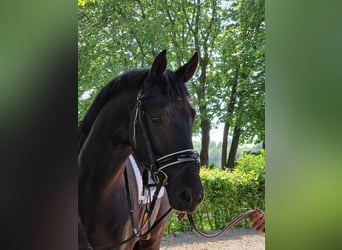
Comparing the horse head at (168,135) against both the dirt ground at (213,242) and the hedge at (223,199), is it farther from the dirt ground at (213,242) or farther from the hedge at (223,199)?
the hedge at (223,199)

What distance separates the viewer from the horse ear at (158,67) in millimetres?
1705

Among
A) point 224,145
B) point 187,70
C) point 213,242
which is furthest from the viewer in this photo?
point 224,145

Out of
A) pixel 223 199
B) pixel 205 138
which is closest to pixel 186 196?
pixel 223 199

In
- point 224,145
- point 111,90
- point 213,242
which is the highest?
point 111,90

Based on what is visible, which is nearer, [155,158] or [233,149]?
[155,158]

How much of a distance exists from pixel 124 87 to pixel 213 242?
14.8 ft

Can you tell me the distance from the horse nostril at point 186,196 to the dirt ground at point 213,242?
391 cm

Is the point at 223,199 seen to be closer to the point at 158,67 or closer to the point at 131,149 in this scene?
the point at 131,149

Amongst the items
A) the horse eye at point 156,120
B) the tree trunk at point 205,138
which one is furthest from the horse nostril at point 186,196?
the tree trunk at point 205,138

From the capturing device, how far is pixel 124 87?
1.86 meters

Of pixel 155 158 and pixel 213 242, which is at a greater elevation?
pixel 155 158

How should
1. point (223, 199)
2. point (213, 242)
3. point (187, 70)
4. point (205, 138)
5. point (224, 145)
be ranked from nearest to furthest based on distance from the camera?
point (187, 70) < point (213, 242) < point (223, 199) < point (205, 138) < point (224, 145)

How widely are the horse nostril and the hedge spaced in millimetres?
4404
